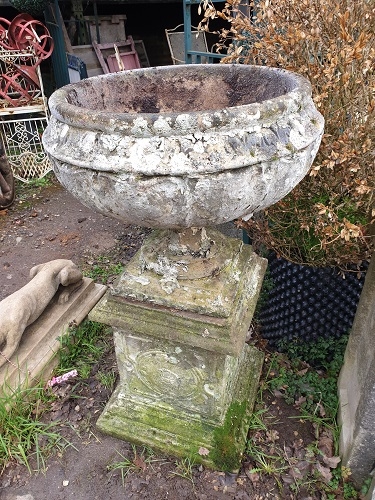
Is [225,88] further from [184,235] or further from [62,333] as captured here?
[62,333]

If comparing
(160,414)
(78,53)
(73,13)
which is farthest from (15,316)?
(73,13)

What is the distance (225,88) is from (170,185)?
0.99 meters

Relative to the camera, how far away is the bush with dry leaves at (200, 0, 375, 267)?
1.81 meters

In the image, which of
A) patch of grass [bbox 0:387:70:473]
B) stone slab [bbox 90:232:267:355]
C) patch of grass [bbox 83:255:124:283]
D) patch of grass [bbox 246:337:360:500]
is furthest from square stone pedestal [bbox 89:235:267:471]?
patch of grass [bbox 83:255:124:283]

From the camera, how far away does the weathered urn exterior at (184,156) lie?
103cm

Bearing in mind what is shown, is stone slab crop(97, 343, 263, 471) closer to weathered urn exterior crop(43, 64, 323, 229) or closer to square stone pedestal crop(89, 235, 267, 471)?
square stone pedestal crop(89, 235, 267, 471)

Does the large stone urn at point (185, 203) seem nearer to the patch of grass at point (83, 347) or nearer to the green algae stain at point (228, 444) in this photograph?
the green algae stain at point (228, 444)

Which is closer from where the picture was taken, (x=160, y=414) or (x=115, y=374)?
(x=160, y=414)

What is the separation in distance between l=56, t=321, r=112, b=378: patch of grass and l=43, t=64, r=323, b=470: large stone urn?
1.15 feet

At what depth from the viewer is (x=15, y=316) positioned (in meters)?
1.99

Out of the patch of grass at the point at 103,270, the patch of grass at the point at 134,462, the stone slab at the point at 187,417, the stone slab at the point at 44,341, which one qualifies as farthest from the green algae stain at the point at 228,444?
the patch of grass at the point at 103,270

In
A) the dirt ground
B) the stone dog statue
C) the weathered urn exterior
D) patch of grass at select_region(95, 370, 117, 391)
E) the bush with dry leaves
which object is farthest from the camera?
patch of grass at select_region(95, 370, 117, 391)

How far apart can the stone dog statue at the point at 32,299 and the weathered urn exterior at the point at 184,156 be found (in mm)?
1042

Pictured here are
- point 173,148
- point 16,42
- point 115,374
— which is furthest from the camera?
point 16,42
